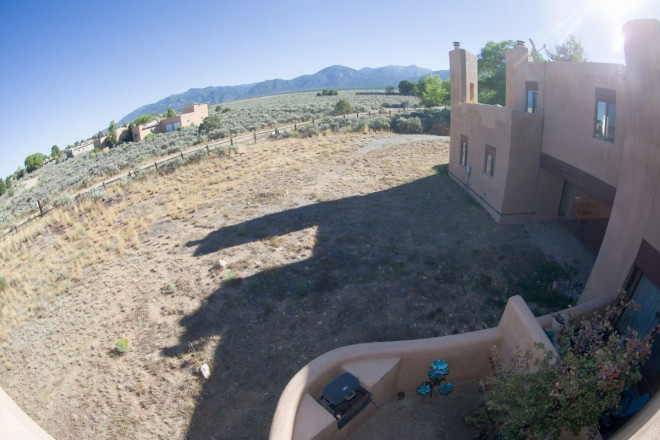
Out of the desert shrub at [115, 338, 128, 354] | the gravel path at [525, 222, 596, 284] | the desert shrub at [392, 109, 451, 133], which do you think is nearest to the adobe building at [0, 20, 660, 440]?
the gravel path at [525, 222, 596, 284]

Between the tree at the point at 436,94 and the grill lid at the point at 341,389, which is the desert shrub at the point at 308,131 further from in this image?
the grill lid at the point at 341,389

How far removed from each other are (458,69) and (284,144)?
15973mm

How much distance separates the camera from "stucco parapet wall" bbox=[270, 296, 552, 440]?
698cm

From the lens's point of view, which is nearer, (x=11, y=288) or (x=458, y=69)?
(x=11, y=288)

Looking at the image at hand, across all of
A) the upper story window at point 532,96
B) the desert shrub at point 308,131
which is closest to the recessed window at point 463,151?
the upper story window at point 532,96

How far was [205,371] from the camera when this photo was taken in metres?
10.2

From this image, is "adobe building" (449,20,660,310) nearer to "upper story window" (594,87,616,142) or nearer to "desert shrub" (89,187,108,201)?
"upper story window" (594,87,616,142)

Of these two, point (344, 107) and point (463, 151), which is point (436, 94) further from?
point (463, 151)

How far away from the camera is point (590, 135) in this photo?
449 inches

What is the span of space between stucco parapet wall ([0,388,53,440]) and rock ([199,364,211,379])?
653 cm

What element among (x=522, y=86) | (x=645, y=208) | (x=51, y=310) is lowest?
(x=51, y=310)

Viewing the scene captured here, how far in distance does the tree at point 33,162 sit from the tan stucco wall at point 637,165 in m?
91.2

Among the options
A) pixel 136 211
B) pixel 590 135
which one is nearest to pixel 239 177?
pixel 136 211

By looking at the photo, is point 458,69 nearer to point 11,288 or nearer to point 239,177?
point 239,177
